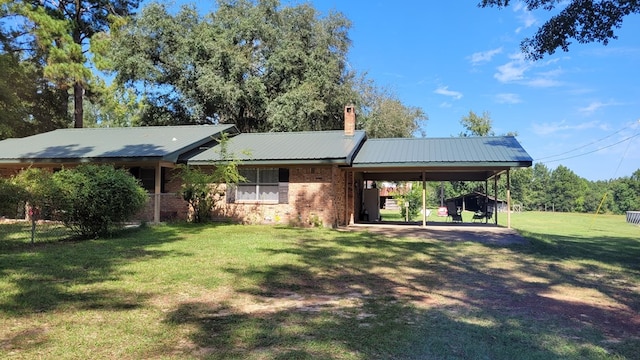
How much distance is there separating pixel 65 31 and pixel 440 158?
21.1 m

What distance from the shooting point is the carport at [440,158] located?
49.5ft

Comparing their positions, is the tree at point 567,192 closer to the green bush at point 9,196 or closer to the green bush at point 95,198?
the green bush at point 95,198

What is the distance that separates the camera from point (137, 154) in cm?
1546

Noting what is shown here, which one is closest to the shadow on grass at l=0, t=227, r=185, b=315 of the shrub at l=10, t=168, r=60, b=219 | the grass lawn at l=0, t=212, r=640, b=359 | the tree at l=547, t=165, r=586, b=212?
the grass lawn at l=0, t=212, r=640, b=359

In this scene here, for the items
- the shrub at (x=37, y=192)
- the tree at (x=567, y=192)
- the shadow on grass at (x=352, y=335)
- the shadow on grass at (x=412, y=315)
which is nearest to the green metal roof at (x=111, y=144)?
the shrub at (x=37, y=192)

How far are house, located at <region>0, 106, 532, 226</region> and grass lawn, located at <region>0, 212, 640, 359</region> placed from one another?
18.3 ft

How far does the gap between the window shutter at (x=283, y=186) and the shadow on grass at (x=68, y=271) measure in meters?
5.24

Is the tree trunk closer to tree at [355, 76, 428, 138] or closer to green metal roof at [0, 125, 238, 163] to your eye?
green metal roof at [0, 125, 238, 163]

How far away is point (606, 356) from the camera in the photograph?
3.69 metres

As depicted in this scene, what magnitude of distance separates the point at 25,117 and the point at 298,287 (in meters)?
29.4

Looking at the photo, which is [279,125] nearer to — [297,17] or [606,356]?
[297,17]

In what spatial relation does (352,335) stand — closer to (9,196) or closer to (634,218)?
(9,196)

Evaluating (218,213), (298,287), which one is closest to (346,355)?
(298,287)

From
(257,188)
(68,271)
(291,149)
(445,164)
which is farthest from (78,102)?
(68,271)
